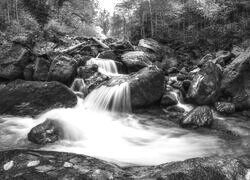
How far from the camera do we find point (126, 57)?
14008 millimetres

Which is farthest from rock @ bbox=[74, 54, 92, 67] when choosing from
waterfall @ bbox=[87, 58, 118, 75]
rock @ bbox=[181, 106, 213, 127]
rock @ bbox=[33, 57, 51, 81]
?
rock @ bbox=[181, 106, 213, 127]

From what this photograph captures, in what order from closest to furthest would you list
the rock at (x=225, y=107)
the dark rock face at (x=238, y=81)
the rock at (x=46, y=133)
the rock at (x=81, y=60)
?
the rock at (x=46, y=133) < the rock at (x=225, y=107) < the dark rock face at (x=238, y=81) < the rock at (x=81, y=60)

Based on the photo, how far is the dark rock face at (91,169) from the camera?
2453 millimetres

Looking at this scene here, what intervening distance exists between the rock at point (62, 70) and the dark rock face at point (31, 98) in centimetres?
170

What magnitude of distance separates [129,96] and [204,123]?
312 centimetres

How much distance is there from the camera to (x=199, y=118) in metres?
7.84

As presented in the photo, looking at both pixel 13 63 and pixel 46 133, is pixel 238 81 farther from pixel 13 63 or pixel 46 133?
pixel 13 63

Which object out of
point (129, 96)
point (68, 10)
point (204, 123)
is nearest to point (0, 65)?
point (129, 96)

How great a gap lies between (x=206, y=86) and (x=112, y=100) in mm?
3948

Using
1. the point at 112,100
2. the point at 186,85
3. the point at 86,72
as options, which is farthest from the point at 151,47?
the point at 112,100

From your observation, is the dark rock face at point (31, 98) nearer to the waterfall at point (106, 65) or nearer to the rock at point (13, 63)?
the rock at point (13, 63)

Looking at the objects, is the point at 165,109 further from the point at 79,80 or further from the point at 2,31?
the point at 2,31

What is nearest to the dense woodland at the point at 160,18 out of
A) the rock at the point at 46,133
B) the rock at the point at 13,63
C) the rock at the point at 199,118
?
the rock at the point at 13,63

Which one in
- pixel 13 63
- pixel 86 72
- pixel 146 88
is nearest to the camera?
pixel 146 88
